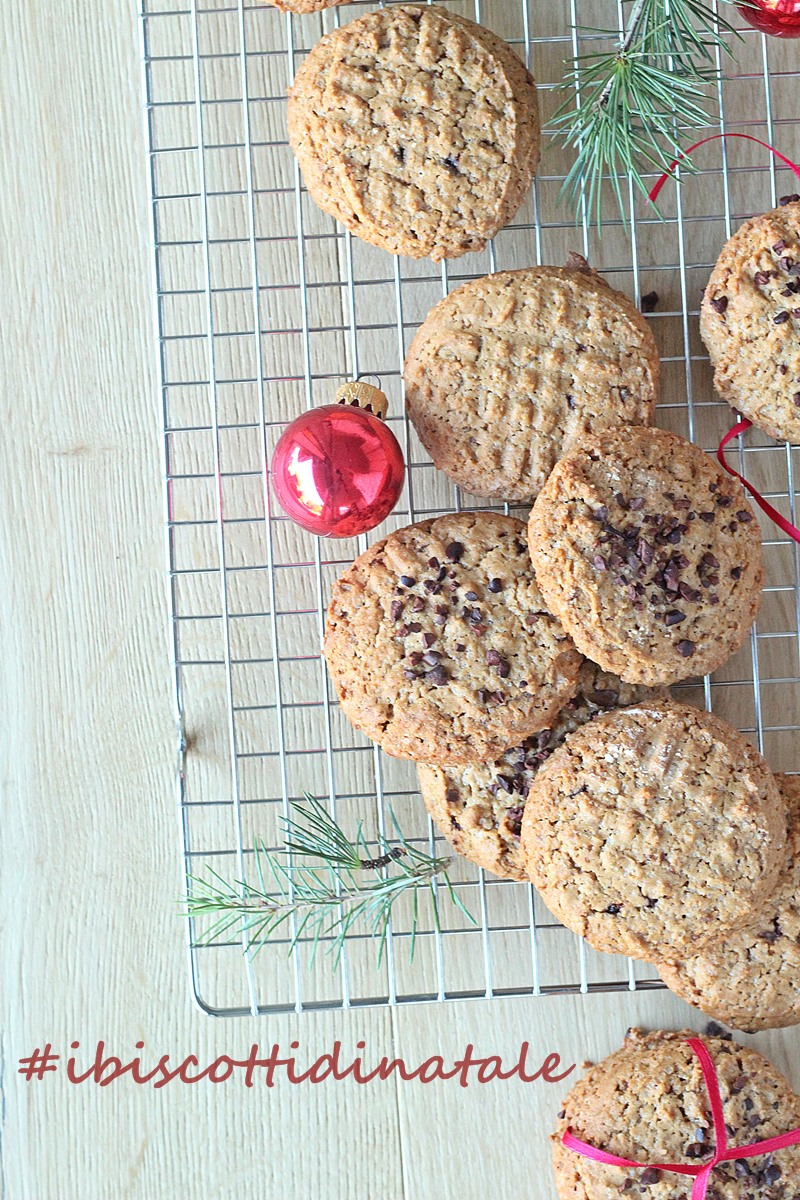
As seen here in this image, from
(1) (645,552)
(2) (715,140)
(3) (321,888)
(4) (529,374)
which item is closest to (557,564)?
(1) (645,552)

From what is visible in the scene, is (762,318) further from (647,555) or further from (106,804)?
(106,804)

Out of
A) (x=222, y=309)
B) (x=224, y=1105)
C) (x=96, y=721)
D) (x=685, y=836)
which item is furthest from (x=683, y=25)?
(x=224, y=1105)

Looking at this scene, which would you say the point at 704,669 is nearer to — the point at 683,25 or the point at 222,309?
the point at 683,25

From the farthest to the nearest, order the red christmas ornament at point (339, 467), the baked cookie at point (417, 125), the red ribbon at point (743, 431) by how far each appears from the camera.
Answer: the red ribbon at point (743, 431) → the baked cookie at point (417, 125) → the red christmas ornament at point (339, 467)

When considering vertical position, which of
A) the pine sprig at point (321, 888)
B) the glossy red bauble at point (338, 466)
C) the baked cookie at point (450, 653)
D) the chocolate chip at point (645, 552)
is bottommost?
the pine sprig at point (321, 888)

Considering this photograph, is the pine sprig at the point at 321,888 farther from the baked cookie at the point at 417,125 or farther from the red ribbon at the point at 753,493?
the baked cookie at the point at 417,125

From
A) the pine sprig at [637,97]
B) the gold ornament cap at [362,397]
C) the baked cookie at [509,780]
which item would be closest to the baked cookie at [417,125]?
the pine sprig at [637,97]
